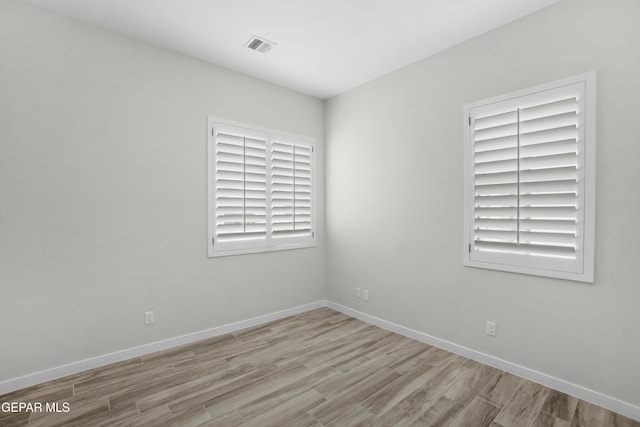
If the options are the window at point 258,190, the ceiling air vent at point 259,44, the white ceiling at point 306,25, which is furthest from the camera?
the window at point 258,190

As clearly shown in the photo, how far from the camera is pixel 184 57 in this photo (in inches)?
118

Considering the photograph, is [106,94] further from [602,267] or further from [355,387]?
[602,267]

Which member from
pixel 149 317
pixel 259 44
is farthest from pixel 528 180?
pixel 149 317

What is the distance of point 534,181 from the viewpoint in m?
2.33

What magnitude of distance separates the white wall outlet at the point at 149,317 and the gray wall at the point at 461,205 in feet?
7.19

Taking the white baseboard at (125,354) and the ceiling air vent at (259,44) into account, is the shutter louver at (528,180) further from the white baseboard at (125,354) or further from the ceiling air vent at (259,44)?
the white baseboard at (125,354)

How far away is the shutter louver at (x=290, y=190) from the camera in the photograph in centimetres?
370

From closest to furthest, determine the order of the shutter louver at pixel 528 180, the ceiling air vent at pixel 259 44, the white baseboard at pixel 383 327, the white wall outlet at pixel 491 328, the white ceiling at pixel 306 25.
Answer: the white baseboard at pixel 383 327 → the shutter louver at pixel 528 180 → the white ceiling at pixel 306 25 → the white wall outlet at pixel 491 328 → the ceiling air vent at pixel 259 44

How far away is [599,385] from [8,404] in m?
4.06

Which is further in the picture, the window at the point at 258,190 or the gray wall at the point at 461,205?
the window at the point at 258,190

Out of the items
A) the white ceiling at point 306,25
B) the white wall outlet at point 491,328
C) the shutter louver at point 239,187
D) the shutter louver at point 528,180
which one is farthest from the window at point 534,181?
the shutter louver at point 239,187

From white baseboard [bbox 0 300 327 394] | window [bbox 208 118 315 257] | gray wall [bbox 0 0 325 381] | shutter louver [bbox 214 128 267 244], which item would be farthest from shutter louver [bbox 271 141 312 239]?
white baseboard [bbox 0 300 327 394]

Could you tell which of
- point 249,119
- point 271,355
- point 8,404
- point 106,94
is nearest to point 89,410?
point 8,404

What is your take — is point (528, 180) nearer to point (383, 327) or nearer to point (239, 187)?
point (383, 327)
